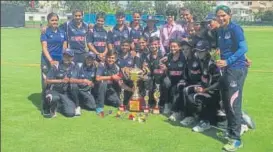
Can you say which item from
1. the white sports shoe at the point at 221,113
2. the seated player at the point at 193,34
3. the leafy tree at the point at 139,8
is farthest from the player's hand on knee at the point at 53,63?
the leafy tree at the point at 139,8

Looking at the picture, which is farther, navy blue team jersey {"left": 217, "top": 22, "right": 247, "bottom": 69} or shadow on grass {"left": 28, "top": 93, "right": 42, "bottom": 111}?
shadow on grass {"left": 28, "top": 93, "right": 42, "bottom": 111}

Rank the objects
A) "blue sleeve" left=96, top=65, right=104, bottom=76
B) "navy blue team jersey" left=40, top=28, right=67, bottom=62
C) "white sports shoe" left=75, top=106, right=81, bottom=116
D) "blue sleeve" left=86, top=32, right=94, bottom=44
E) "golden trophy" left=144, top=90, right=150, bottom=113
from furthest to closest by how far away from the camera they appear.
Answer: "blue sleeve" left=86, top=32, right=94, bottom=44
"blue sleeve" left=96, top=65, right=104, bottom=76
"navy blue team jersey" left=40, top=28, right=67, bottom=62
"golden trophy" left=144, top=90, right=150, bottom=113
"white sports shoe" left=75, top=106, right=81, bottom=116

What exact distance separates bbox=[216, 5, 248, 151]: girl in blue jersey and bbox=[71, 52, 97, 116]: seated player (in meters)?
2.79

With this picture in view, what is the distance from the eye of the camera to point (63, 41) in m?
7.43

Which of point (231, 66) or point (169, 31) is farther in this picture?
point (169, 31)

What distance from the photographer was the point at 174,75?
692 cm

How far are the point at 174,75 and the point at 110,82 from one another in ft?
4.27

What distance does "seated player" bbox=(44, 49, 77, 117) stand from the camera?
22.2 feet

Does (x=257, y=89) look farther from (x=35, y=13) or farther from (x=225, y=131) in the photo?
(x=35, y=13)

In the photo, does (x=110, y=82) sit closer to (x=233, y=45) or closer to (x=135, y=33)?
(x=135, y=33)

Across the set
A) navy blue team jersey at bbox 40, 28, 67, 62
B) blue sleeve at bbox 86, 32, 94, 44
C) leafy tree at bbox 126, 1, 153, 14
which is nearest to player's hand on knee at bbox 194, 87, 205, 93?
navy blue team jersey at bbox 40, 28, 67, 62

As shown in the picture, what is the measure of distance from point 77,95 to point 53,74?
56cm

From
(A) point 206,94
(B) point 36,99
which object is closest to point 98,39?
(B) point 36,99

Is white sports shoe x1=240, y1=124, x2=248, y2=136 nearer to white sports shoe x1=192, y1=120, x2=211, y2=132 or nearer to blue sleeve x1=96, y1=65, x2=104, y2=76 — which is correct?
white sports shoe x1=192, y1=120, x2=211, y2=132
